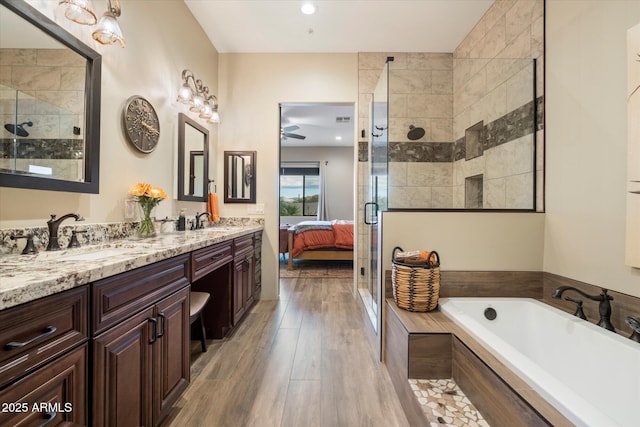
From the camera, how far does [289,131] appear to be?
5.96 m

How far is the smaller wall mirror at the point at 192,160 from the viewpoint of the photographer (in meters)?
2.46

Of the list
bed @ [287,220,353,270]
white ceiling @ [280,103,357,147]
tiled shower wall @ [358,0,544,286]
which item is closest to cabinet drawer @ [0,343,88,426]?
tiled shower wall @ [358,0,544,286]

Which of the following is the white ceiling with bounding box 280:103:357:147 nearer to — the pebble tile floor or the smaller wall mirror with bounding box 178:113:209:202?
the smaller wall mirror with bounding box 178:113:209:202

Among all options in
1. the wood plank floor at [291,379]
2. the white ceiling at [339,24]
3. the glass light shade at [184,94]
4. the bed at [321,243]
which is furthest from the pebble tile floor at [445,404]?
the bed at [321,243]

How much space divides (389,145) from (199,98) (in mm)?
1858

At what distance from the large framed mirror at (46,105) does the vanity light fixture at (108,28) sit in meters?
0.10

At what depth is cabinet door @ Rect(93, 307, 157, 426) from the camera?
2.95 feet

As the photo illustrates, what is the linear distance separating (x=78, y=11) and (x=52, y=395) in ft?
5.25

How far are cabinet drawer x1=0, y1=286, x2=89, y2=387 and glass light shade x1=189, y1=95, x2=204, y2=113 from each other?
7.09ft

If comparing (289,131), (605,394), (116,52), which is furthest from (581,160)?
(289,131)

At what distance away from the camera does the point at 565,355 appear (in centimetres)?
142

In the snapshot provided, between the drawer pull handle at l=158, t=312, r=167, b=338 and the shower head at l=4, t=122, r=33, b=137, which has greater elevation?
the shower head at l=4, t=122, r=33, b=137

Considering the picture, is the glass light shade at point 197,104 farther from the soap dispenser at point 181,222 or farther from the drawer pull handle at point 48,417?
the drawer pull handle at point 48,417

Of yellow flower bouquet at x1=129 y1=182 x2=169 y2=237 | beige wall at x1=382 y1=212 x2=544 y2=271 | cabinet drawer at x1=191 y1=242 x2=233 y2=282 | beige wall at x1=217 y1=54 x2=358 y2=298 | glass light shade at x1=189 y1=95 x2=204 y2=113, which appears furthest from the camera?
beige wall at x1=217 y1=54 x2=358 y2=298
